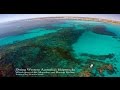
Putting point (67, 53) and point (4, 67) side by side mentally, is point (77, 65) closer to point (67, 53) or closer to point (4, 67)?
point (67, 53)

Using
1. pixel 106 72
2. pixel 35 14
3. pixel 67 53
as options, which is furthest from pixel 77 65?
pixel 35 14

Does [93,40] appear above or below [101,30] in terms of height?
below

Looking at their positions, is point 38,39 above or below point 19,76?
above
